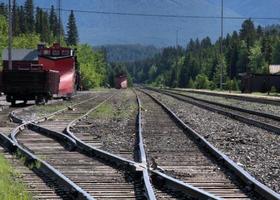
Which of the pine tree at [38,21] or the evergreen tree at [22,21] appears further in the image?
the pine tree at [38,21]

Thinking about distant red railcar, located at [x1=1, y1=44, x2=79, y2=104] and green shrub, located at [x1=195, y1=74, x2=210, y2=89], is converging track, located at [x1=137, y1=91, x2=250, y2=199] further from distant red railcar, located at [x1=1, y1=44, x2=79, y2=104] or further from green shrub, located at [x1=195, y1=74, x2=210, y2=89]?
green shrub, located at [x1=195, y1=74, x2=210, y2=89]

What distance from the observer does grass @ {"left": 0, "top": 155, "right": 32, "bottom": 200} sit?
831 centimetres

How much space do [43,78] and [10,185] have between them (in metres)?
26.4

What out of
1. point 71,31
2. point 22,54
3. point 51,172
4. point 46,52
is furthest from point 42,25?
point 51,172

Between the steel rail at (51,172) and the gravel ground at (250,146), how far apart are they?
2830 mm

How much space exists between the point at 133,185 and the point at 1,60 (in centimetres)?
8038

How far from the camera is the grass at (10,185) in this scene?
8.31 metres

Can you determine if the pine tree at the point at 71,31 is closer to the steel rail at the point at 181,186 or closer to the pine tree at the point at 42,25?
the pine tree at the point at 42,25

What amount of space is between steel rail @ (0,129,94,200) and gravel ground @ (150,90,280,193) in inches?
111

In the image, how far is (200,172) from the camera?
35.4 feet

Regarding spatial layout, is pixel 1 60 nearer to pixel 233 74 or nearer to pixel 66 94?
pixel 66 94

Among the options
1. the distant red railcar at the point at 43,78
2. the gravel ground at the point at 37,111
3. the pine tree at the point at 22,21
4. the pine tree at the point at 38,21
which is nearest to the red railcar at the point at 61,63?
the distant red railcar at the point at 43,78

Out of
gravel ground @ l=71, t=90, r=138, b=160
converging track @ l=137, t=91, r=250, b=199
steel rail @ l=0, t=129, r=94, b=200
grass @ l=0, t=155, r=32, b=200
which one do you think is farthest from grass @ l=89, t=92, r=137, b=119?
grass @ l=0, t=155, r=32, b=200

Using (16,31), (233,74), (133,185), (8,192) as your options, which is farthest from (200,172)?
(233,74)
